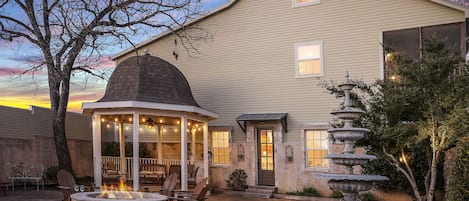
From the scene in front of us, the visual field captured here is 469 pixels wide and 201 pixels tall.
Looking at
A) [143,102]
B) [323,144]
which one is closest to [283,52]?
[323,144]

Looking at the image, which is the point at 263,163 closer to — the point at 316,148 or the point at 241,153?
the point at 241,153

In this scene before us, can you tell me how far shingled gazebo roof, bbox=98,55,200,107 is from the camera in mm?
14445

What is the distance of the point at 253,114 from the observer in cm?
1741

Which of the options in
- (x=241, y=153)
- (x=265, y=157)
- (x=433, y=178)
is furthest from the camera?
(x=241, y=153)

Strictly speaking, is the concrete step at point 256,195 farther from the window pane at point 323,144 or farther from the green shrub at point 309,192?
the window pane at point 323,144

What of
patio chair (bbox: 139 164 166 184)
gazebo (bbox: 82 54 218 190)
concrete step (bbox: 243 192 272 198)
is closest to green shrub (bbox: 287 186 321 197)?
concrete step (bbox: 243 192 272 198)

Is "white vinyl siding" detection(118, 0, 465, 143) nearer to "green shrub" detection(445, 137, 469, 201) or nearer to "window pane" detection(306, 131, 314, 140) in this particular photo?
"window pane" detection(306, 131, 314, 140)

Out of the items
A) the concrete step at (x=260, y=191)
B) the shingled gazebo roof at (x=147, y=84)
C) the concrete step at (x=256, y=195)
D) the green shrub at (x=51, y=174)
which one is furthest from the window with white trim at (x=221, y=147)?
the green shrub at (x=51, y=174)

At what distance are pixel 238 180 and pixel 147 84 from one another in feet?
16.1

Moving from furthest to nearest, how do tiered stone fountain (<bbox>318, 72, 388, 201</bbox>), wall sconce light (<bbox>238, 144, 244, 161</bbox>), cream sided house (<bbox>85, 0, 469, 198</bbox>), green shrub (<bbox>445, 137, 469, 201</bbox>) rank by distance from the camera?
wall sconce light (<bbox>238, 144, 244, 161</bbox>) → cream sided house (<bbox>85, 0, 469, 198</bbox>) → tiered stone fountain (<bbox>318, 72, 388, 201</bbox>) → green shrub (<bbox>445, 137, 469, 201</bbox>)

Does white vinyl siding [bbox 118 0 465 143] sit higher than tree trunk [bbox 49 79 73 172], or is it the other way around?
white vinyl siding [bbox 118 0 465 143]

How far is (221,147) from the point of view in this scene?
1828cm

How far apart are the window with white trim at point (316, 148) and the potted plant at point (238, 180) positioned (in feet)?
7.66

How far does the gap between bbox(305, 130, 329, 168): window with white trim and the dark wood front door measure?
1.33m
